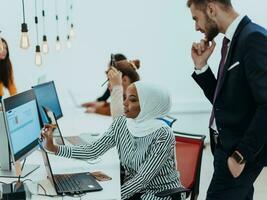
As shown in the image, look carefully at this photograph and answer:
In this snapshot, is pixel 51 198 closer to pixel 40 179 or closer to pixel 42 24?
pixel 40 179

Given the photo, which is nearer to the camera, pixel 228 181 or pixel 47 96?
pixel 228 181

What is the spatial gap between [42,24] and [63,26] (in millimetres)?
269

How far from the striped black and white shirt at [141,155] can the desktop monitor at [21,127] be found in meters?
0.20

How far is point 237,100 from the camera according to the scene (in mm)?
1907

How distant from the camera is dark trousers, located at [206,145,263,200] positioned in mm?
2006

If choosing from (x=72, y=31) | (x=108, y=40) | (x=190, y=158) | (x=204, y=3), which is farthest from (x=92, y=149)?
(x=108, y=40)

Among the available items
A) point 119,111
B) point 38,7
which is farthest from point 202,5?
point 38,7

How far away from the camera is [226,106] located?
1.96 metres

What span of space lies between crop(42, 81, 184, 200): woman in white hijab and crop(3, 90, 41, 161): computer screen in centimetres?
10

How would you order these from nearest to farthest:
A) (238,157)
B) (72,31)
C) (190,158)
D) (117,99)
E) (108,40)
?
(238,157) → (190,158) → (117,99) → (72,31) → (108,40)

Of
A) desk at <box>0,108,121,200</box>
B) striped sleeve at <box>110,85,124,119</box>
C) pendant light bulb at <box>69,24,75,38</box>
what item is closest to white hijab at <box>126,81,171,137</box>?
desk at <box>0,108,121,200</box>

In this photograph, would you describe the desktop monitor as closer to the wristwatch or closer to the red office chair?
the red office chair

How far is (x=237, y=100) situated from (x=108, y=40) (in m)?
3.62

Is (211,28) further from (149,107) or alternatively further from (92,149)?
(92,149)
